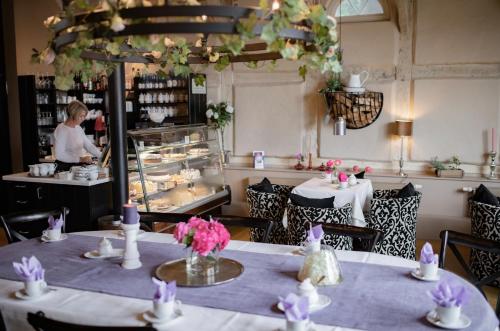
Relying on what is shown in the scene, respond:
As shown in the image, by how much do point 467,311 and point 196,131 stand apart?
4936mm

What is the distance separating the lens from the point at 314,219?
15.5 feet

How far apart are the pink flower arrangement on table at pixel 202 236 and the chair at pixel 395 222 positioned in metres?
3.06

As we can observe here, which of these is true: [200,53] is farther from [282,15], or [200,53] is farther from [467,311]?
[467,311]

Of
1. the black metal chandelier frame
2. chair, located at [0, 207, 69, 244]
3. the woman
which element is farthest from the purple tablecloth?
the woman

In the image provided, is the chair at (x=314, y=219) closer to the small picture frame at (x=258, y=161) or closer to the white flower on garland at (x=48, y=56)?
the white flower on garland at (x=48, y=56)

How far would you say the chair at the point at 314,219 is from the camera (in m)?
4.72

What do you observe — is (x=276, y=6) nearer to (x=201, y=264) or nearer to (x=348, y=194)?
(x=201, y=264)

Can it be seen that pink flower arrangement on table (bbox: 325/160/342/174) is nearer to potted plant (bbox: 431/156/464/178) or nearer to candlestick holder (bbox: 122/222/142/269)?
potted plant (bbox: 431/156/464/178)

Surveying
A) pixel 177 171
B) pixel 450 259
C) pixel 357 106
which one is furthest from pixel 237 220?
pixel 357 106

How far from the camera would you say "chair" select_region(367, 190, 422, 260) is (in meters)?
5.30

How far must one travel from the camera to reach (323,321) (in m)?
2.17

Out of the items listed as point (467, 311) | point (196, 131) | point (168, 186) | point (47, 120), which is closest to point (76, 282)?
point (467, 311)

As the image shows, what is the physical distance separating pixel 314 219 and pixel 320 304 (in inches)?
95.2

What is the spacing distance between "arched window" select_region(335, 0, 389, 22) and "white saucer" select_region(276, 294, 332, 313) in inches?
223
